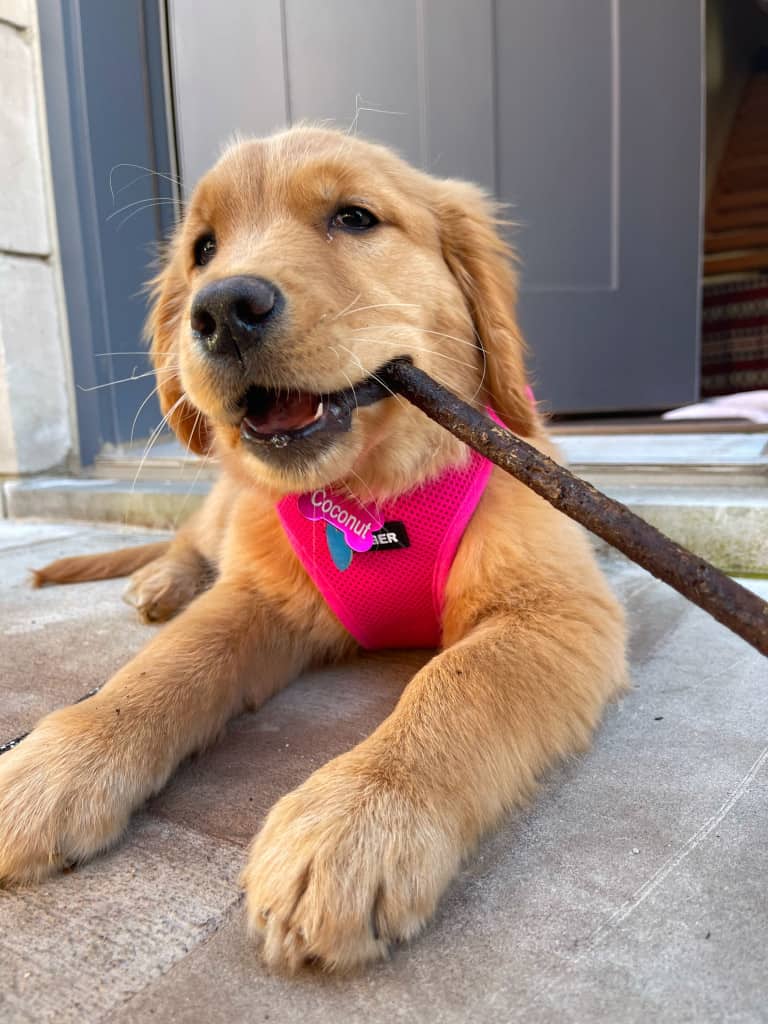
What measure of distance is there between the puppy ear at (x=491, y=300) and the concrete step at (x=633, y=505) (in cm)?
102

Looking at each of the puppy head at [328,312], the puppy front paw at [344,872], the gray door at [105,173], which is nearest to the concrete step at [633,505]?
the gray door at [105,173]

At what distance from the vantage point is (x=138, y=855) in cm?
119

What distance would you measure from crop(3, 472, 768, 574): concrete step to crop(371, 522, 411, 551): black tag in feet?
4.28

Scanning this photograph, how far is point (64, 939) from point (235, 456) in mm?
1055

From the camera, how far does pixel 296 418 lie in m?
1.52

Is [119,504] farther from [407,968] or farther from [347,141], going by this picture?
[407,968]

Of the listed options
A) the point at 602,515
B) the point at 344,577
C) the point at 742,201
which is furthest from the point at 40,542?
the point at 742,201

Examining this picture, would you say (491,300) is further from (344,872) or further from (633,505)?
(344,872)

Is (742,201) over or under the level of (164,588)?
over

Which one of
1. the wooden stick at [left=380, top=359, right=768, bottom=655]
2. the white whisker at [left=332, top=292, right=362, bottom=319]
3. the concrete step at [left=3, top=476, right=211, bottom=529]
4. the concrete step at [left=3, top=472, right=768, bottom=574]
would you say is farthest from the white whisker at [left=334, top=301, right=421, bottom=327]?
the concrete step at [left=3, top=476, right=211, bottom=529]

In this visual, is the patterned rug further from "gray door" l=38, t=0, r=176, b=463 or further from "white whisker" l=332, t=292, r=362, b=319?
"white whisker" l=332, t=292, r=362, b=319

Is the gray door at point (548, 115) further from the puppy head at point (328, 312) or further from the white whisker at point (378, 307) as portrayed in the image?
the white whisker at point (378, 307)

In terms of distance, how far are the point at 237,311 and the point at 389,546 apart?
660 mm

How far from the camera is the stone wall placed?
401cm
